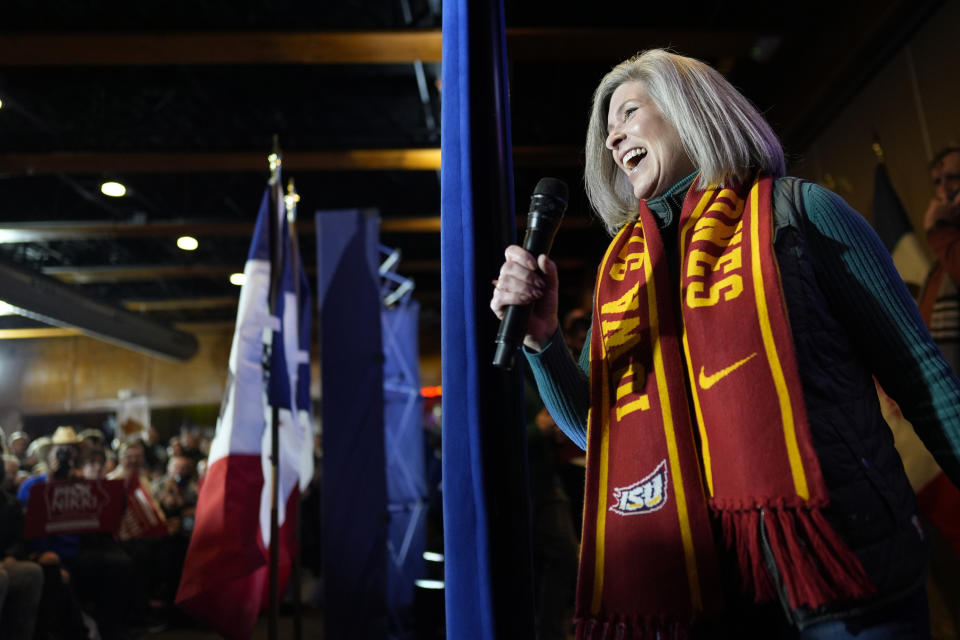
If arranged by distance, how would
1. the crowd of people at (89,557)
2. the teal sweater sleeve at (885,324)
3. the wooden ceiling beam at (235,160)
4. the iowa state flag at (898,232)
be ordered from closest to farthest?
the teal sweater sleeve at (885,324), the iowa state flag at (898,232), the crowd of people at (89,557), the wooden ceiling beam at (235,160)

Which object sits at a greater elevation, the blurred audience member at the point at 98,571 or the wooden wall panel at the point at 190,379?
the wooden wall panel at the point at 190,379

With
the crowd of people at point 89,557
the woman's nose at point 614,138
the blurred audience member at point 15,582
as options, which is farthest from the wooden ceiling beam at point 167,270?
the woman's nose at point 614,138

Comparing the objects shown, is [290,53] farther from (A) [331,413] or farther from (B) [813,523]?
(B) [813,523]

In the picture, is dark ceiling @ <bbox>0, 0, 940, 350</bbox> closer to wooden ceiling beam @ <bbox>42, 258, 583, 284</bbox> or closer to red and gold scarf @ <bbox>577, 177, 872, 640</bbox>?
wooden ceiling beam @ <bbox>42, 258, 583, 284</bbox>

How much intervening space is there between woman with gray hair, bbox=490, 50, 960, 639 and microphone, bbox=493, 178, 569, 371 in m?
0.02

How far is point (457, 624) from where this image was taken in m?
0.82

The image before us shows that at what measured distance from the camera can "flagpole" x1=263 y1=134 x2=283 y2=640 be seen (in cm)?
289

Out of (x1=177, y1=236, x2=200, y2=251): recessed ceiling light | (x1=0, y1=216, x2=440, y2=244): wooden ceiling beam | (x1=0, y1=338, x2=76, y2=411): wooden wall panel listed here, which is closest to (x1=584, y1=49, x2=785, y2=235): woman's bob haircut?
(x1=0, y1=216, x2=440, y2=244): wooden ceiling beam

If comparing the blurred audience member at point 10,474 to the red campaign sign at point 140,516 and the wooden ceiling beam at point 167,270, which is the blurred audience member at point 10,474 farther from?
the wooden ceiling beam at point 167,270

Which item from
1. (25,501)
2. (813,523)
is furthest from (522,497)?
(25,501)

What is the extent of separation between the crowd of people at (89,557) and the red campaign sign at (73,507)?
75 mm

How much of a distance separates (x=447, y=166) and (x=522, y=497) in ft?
1.54

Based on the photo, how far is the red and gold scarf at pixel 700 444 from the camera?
2.47 feet

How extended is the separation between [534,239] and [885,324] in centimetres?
46
